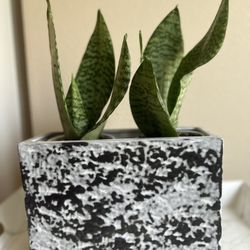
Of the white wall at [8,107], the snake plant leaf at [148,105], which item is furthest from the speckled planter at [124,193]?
the white wall at [8,107]

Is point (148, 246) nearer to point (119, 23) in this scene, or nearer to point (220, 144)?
point (220, 144)

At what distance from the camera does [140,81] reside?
359 mm

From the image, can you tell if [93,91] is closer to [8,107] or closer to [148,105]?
[148,105]

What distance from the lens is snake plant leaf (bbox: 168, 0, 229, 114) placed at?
361 millimetres

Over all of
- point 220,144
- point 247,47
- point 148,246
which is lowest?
point 148,246

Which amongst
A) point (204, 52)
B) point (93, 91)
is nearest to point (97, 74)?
point (93, 91)

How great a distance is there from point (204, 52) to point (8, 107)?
348 millimetres

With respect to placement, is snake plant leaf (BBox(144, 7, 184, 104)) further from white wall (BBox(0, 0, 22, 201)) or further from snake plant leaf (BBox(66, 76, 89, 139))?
white wall (BBox(0, 0, 22, 201))

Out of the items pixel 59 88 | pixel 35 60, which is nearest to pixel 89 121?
pixel 59 88

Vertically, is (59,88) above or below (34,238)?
above

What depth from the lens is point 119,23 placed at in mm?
589

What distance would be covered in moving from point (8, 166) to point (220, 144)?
375 mm

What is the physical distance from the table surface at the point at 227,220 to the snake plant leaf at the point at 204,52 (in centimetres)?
19

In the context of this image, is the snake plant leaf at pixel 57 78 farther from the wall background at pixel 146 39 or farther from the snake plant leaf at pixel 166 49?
the wall background at pixel 146 39
